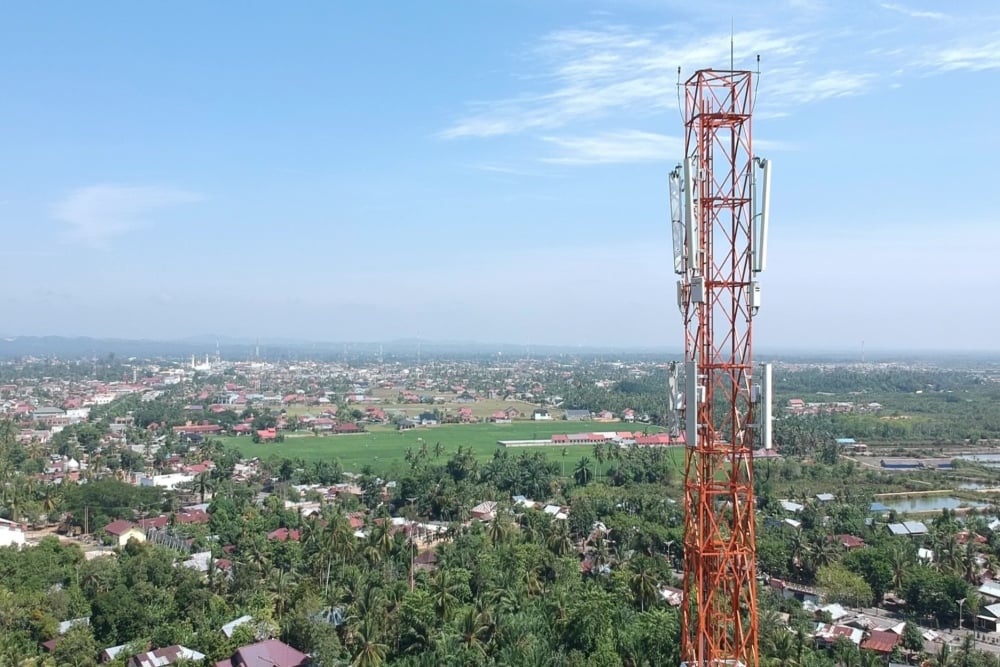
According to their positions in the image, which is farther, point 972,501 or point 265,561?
point 972,501

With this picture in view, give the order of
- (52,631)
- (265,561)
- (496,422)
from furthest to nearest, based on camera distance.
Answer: (496,422) < (265,561) < (52,631)

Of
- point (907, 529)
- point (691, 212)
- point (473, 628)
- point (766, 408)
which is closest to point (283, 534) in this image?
point (473, 628)

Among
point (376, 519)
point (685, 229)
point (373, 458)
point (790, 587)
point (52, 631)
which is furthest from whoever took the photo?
point (373, 458)

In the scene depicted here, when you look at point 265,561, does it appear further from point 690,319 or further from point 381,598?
point 690,319

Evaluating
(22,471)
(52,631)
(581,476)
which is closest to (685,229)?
(52,631)

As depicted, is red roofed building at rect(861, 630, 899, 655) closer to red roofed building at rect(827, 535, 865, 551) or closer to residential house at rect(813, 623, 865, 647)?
residential house at rect(813, 623, 865, 647)

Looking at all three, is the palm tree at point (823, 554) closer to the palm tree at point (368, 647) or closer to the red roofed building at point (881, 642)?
the red roofed building at point (881, 642)

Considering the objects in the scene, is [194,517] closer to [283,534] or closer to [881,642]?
[283,534]
